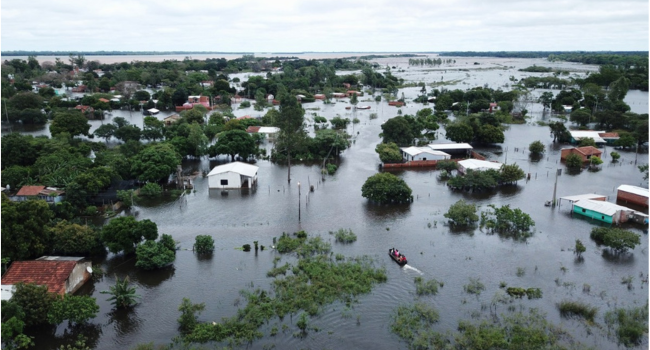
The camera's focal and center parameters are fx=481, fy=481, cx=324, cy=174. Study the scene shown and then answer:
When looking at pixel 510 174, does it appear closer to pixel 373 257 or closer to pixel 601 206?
pixel 601 206

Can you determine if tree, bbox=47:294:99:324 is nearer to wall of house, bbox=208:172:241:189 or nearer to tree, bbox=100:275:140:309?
tree, bbox=100:275:140:309

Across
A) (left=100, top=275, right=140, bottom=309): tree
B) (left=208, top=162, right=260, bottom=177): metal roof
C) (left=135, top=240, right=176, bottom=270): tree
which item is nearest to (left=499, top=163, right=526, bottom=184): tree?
(left=208, top=162, right=260, bottom=177): metal roof

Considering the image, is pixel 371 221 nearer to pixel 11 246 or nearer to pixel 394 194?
pixel 394 194

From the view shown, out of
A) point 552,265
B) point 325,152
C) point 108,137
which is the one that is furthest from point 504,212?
point 108,137

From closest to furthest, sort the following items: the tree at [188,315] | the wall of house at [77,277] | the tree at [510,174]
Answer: the tree at [188,315], the wall of house at [77,277], the tree at [510,174]

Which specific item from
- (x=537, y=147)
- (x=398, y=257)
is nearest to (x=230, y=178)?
(x=398, y=257)

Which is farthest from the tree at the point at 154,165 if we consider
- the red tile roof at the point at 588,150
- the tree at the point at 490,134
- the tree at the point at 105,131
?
the red tile roof at the point at 588,150

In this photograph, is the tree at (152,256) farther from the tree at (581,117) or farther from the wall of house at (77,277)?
the tree at (581,117)
